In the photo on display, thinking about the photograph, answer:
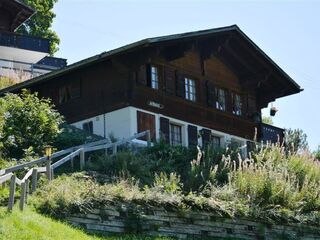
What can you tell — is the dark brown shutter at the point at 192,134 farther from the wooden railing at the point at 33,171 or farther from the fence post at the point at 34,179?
the fence post at the point at 34,179

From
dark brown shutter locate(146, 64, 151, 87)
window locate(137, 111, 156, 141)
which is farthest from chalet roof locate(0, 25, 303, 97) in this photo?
window locate(137, 111, 156, 141)

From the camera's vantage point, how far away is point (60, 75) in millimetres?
30625

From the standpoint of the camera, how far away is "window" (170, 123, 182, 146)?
29.2m

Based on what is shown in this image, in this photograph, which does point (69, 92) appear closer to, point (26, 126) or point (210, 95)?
point (210, 95)

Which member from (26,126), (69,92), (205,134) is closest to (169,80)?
(205,134)

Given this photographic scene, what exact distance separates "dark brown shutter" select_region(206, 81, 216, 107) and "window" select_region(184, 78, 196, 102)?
78 cm

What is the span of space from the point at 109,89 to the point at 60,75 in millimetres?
2878

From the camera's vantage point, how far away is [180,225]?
16.4m

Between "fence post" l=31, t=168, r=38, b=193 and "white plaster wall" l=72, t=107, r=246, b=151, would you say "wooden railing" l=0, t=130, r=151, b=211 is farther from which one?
"white plaster wall" l=72, t=107, r=246, b=151

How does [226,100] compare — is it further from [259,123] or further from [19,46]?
[19,46]

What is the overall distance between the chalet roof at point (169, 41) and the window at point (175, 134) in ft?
11.3

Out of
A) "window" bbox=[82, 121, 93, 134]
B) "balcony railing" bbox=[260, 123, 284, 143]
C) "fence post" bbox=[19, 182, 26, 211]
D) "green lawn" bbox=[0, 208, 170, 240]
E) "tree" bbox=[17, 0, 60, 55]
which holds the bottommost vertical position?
"green lawn" bbox=[0, 208, 170, 240]

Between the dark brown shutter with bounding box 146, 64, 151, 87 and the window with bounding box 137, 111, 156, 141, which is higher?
the dark brown shutter with bounding box 146, 64, 151, 87

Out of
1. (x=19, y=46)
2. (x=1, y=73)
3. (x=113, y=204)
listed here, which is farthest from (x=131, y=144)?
(x=19, y=46)
